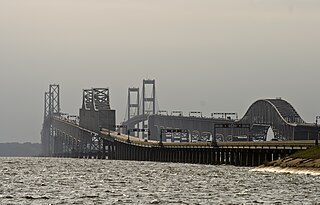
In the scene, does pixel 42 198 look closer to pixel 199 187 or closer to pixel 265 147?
pixel 199 187

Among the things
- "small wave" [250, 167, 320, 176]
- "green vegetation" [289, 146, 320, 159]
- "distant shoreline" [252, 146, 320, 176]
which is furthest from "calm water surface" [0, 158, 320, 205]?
"green vegetation" [289, 146, 320, 159]

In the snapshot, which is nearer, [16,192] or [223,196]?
[223,196]

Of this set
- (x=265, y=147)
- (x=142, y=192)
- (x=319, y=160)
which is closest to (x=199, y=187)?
(x=142, y=192)

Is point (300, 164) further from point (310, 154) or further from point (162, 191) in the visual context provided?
Answer: point (162, 191)

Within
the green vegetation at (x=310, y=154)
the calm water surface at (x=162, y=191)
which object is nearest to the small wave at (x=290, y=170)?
the green vegetation at (x=310, y=154)

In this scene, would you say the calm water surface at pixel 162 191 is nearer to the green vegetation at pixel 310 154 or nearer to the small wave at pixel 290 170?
the small wave at pixel 290 170

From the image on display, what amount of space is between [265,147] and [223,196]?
10259cm

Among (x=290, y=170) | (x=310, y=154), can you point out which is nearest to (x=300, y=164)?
(x=290, y=170)

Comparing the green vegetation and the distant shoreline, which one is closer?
the distant shoreline

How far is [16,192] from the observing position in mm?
97750

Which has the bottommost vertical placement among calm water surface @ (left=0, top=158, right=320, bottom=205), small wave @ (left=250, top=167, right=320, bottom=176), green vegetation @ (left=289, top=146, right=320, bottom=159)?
calm water surface @ (left=0, top=158, right=320, bottom=205)

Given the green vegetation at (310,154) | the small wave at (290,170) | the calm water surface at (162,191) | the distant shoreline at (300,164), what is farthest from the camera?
the green vegetation at (310,154)

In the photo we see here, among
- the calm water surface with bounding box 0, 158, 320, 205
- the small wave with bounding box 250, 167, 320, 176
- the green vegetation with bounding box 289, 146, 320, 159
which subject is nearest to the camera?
the calm water surface with bounding box 0, 158, 320, 205

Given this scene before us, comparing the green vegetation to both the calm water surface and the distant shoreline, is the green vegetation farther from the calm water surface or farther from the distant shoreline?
the calm water surface
